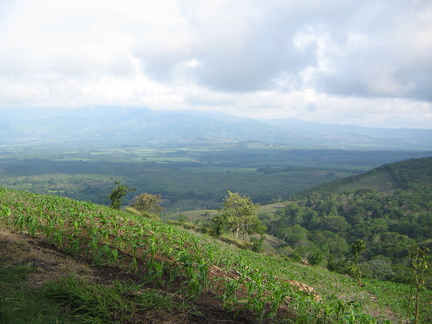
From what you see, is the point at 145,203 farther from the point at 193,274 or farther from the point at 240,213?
the point at 193,274

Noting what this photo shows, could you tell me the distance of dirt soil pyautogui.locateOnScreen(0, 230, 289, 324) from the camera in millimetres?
4801

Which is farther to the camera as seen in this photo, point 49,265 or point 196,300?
point 49,265

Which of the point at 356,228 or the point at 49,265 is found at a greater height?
the point at 49,265

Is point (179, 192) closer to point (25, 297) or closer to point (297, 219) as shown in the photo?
point (297, 219)

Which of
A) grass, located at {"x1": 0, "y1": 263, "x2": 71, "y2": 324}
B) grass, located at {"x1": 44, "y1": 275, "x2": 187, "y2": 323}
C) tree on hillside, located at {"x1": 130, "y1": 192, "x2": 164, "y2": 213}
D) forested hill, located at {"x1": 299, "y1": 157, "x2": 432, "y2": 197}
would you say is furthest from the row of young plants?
forested hill, located at {"x1": 299, "y1": 157, "x2": 432, "y2": 197}

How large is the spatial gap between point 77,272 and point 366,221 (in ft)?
299

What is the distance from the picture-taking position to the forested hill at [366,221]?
188 feet

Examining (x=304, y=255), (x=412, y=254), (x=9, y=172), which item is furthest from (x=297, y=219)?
(x=9, y=172)

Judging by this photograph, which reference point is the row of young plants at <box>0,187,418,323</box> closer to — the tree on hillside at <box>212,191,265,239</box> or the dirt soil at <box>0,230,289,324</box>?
the dirt soil at <box>0,230,289,324</box>

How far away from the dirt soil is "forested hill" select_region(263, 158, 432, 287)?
1278 inches

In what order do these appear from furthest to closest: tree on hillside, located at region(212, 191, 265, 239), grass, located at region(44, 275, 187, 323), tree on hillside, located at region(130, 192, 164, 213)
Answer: tree on hillside, located at region(130, 192, 164, 213), tree on hillside, located at region(212, 191, 265, 239), grass, located at region(44, 275, 187, 323)

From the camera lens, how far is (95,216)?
11273 millimetres

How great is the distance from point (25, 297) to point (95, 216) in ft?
22.1

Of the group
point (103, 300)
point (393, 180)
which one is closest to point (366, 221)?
point (393, 180)
